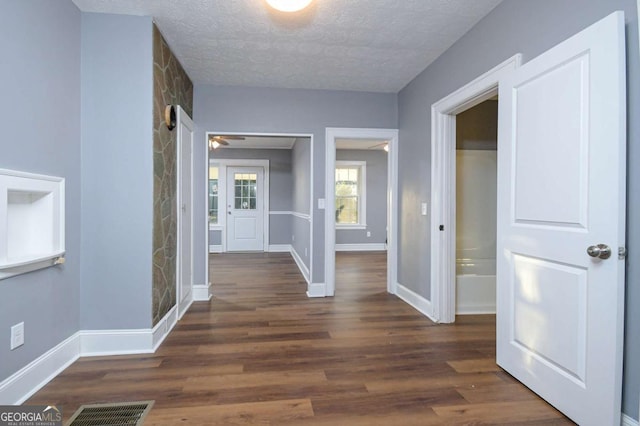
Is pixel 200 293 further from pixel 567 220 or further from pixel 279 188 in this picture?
pixel 279 188

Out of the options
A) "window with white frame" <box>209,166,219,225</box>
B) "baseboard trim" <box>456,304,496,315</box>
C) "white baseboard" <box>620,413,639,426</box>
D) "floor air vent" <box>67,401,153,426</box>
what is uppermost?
"window with white frame" <box>209,166,219,225</box>

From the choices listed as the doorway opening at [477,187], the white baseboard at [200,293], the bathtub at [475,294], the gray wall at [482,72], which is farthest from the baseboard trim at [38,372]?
the doorway opening at [477,187]

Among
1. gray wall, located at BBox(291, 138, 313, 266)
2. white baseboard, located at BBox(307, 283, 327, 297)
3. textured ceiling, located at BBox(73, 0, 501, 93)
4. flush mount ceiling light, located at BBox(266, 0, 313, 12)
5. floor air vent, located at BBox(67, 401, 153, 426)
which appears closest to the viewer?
floor air vent, located at BBox(67, 401, 153, 426)

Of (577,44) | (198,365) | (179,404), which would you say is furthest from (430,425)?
(577,44)

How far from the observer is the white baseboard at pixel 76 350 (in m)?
1.70

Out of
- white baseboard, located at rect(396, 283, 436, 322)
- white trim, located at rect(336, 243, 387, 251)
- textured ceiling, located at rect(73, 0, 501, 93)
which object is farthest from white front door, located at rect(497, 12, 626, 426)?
white trim, located at rect(336, 243, 387, 251)

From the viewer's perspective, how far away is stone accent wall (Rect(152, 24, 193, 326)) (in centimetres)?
240

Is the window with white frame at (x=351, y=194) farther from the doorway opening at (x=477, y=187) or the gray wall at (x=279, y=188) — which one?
the doorway opening at (x=477, y=187)

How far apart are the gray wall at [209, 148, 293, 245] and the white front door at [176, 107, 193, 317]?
401 centimetres

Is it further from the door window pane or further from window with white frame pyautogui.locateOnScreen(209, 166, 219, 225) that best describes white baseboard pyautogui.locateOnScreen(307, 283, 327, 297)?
window with white frame pyautogui.locateOnScreen(209, 166, 219, 225)

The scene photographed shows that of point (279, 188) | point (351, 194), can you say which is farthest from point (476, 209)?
point (279, 188)

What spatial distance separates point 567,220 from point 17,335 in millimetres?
2859

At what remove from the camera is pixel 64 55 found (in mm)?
2045

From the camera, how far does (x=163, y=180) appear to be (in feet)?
8.45
